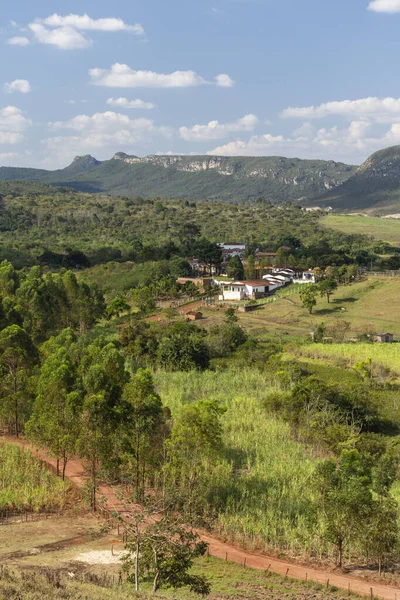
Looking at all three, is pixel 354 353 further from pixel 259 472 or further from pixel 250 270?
pixel 250 270

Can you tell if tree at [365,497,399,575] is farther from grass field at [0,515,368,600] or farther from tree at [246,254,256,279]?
tree at [246,254,256,279]

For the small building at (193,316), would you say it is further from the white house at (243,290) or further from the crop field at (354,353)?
A: the crop field at (354,353)

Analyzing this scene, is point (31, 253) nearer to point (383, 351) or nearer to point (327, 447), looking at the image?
point (383, 351)

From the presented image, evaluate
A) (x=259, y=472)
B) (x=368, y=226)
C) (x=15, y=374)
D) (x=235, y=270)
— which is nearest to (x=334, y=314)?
(x=235, y=270)

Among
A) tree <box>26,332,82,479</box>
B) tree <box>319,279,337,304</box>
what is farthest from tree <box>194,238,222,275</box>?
tree <box>26,332,82,479</box>

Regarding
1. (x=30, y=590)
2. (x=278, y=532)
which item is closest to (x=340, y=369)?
(x=278, y=532)

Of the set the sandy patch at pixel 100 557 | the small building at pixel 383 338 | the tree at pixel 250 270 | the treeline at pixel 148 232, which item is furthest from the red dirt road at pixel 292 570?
the treeline at pixel 148 232
